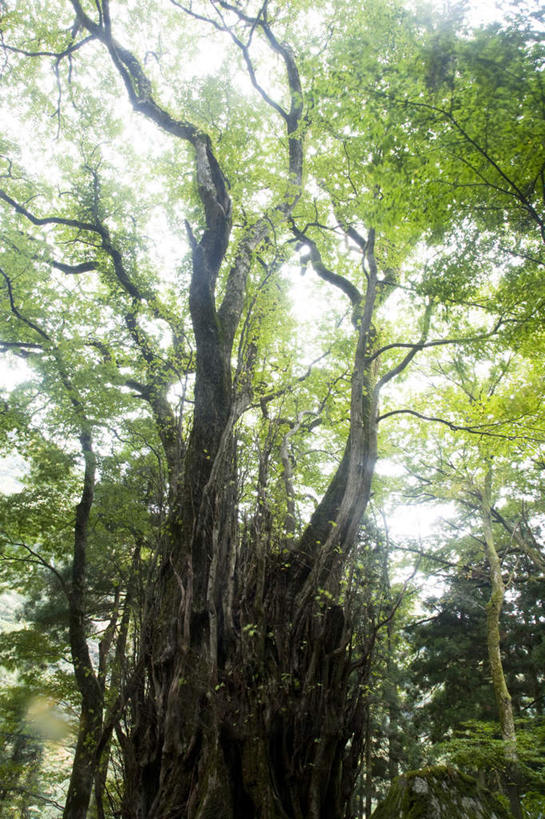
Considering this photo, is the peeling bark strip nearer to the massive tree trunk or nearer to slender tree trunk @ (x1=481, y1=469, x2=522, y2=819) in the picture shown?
the massive tree trunk

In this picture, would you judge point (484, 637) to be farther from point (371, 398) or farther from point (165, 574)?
point (165, 574)

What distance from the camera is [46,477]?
26.2 feet

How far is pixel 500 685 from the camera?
24.7 ft

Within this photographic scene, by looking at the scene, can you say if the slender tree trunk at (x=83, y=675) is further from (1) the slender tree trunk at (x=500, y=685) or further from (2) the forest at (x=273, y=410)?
(1) the slender tree trunk at (x=500, y=685)

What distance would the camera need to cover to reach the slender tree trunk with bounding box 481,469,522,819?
6320 mm

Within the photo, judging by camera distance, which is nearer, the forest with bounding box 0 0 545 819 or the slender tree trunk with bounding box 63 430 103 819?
the forest with bounding box 0 0 545 819

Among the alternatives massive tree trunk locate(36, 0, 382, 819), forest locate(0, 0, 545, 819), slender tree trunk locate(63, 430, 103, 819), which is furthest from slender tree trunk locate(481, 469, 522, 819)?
slender tree trunk locate(63, 430, 103, 819)

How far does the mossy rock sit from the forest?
0.02 metres

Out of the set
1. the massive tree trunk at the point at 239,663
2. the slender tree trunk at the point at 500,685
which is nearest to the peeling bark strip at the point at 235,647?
the massive tree trunk at the point at 239,663

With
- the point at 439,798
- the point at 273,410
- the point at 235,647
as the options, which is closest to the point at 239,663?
the point at 235,647

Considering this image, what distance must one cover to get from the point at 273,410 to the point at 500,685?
22.3 feet

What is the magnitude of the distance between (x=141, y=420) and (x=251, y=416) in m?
2.43

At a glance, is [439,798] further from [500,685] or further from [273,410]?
[500,685]

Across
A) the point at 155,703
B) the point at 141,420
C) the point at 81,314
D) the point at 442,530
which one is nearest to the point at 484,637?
the point at 442,530
